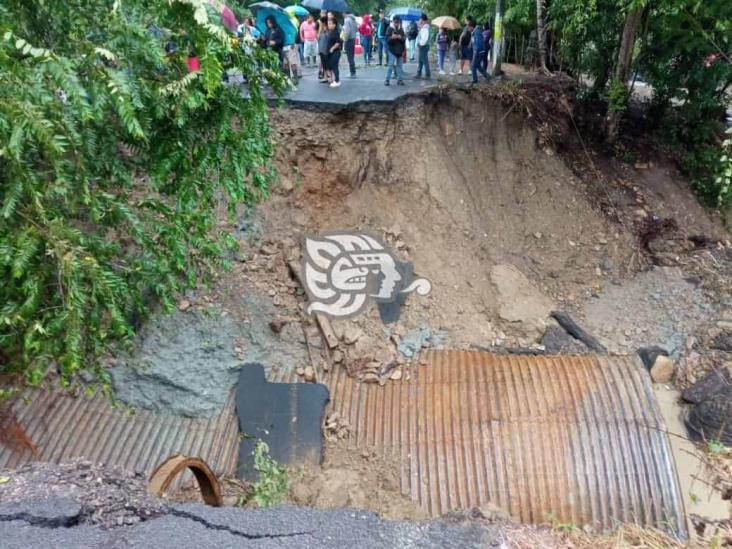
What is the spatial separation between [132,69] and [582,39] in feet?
38.2

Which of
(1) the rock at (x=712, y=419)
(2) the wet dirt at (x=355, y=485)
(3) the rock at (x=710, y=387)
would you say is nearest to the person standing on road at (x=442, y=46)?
(3) the rock at (x=710, y=387)

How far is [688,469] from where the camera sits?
24.2ft

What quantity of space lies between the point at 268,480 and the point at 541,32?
41.5 feet

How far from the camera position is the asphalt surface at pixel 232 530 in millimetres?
2686

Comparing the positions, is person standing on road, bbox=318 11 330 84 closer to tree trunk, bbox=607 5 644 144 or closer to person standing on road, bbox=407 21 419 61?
person standing on road, bbox=407 21 419 61

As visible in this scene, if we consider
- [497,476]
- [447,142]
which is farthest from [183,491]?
[447,142]

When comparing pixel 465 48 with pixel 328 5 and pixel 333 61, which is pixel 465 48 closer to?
pixel 328 5

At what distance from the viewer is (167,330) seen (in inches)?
320

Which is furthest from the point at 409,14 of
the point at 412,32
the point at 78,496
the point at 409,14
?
the point at 78,496

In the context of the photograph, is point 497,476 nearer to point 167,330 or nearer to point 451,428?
point 451,428

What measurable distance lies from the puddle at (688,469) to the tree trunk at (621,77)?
22.1 ft
